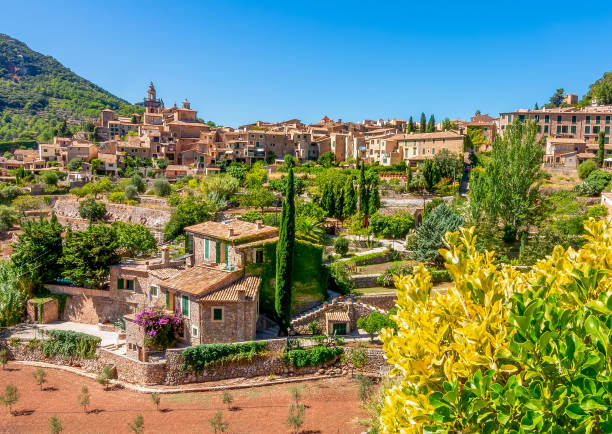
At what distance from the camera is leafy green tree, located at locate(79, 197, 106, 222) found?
51.1 meters

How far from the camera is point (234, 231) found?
2414 centimetres

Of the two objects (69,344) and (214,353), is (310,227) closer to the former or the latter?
(214,353)

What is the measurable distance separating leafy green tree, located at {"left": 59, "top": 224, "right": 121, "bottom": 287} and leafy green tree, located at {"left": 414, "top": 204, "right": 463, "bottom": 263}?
18782mm

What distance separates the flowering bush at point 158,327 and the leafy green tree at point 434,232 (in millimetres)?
15785

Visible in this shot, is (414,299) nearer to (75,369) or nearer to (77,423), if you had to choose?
(77,423)

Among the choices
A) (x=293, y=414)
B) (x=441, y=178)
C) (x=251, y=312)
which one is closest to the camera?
(x=293, y=414)

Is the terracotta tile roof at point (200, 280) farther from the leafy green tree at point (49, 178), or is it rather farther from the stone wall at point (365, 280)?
the leafy green tree at point (49, 178)

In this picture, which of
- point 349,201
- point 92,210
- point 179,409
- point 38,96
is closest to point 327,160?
point 349,201

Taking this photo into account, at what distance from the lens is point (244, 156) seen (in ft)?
231

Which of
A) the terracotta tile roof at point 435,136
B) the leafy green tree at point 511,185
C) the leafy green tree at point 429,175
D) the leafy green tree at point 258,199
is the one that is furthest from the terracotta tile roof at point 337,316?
the terracotta tile roof at point 435,136

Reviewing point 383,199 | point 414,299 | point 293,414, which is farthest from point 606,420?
point 383,199

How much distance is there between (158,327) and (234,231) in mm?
6317

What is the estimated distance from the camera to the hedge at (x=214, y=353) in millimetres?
20141

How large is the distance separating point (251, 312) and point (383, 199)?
93.7ft
